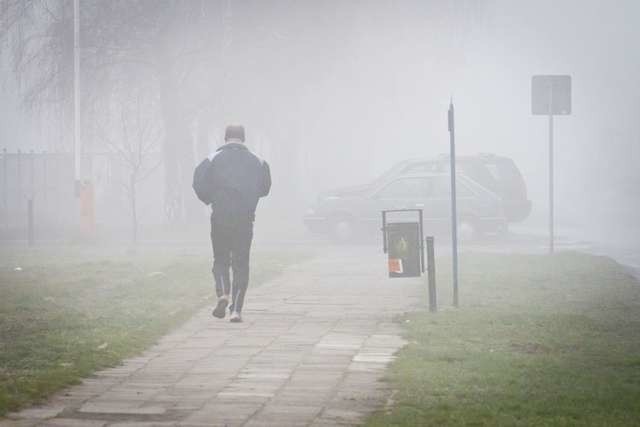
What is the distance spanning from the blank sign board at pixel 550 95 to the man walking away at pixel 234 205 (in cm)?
1028

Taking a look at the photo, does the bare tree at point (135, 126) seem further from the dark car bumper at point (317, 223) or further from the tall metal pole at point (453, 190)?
the tall metal pole at point (453, 190)

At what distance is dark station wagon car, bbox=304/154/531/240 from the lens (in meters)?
29.0

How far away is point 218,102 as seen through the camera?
118 feet

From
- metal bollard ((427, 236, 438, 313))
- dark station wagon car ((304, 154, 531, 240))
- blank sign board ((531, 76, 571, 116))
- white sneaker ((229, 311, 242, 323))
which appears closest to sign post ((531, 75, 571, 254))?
blank sign board ((531, 76, 571, 116))

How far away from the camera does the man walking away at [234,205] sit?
527 inches

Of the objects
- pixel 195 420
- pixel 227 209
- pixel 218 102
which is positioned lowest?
pixel 195 420

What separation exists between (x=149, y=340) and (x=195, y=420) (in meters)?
3.91


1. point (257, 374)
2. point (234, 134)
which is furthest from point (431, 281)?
point (257, 374)

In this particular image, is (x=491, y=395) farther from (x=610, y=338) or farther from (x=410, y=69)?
(x=410, y=69)

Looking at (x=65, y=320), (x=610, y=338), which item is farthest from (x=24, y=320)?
(x=610, y=338)

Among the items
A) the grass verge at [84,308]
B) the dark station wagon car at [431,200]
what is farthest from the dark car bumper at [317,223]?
the grass verge at [84,308]

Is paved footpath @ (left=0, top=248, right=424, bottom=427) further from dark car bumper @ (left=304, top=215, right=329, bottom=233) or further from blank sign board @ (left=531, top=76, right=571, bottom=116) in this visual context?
dark car bumper @ (left=304, top=215, right=329, bottom=233)

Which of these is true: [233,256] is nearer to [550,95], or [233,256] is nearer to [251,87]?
[550,95]

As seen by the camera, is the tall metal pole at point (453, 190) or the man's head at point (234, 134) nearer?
the man's head at point (234, 134)
